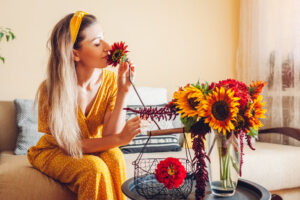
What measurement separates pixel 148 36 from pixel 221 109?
6.47 feet

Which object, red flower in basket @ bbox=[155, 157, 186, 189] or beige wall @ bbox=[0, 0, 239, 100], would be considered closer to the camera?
red flower in basket @ bbox=[155, 157, 186, 189]

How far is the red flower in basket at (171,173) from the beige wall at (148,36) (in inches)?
68.7

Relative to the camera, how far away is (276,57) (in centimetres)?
269

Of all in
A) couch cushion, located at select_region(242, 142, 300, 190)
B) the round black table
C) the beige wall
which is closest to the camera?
the round black table

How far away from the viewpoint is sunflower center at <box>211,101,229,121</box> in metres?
0.99

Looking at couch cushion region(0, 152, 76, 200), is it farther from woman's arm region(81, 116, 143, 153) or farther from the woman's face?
the woman's face

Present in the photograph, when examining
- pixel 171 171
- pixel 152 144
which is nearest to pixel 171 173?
pixel 171 171

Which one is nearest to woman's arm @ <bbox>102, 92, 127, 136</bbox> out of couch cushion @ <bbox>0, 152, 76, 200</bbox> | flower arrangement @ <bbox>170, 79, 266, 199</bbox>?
couch cushion @ <bbox>0, 152, 76, 200</bbox>

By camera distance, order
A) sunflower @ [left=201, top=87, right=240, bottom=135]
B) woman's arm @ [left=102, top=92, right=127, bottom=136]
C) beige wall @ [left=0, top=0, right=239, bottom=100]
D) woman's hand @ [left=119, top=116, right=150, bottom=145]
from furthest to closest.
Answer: beige wall @ [left=0, top=0, right=239, bottom=100] → woman's arm @ [left=102, top=92, right=127, bottom=136] → woman's hand @ [left=119, top=116, right=150, bottom=145] → sunflower @ [left=201, top=87, right=240, bottom=135]

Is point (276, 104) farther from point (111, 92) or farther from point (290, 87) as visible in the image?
point (111, 92)

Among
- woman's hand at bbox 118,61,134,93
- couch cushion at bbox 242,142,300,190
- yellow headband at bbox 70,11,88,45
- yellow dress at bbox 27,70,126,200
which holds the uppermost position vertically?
yellow headband at bbox 70,11,88,45

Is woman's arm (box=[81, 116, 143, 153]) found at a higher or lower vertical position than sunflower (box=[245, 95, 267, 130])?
lower

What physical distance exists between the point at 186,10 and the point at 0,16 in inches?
64.7

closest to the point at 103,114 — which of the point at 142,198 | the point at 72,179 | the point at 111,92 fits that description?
the point at 111,92
